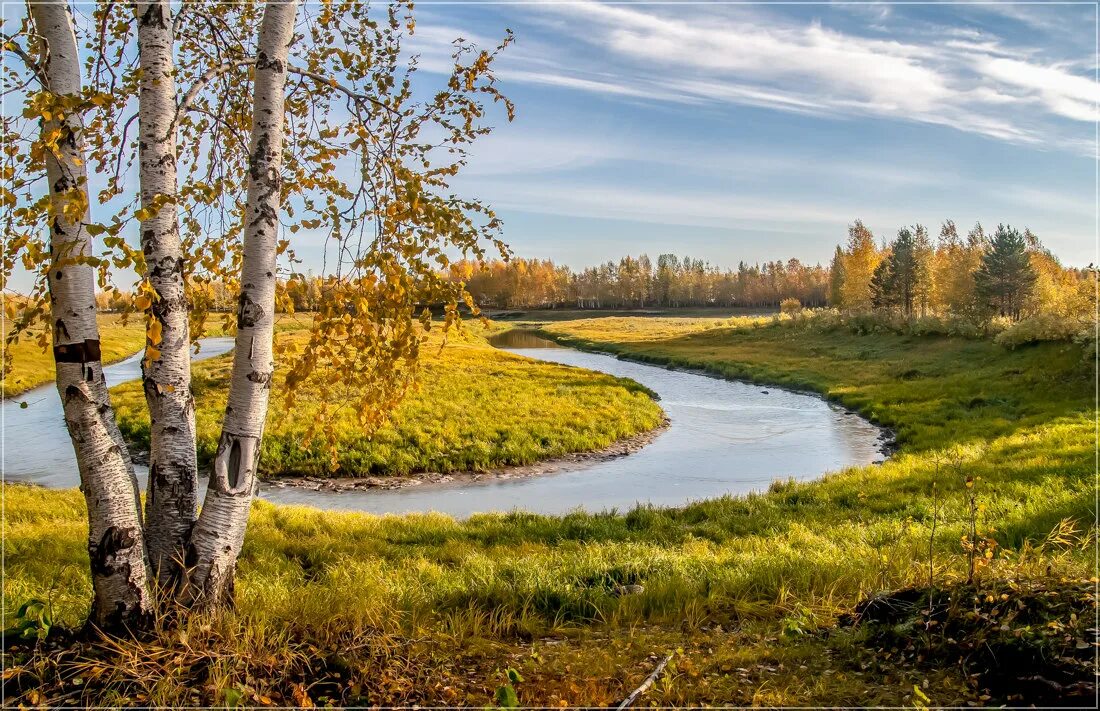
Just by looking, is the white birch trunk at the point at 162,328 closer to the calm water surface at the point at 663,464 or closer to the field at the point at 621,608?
the field at the point at 621,608

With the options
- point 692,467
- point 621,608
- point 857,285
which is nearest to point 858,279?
point 857,285

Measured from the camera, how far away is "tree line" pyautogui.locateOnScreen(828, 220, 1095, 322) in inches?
2490

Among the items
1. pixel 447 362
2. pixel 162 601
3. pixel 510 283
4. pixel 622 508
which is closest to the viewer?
pixel 162 601

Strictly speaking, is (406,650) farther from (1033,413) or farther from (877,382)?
(877,382)

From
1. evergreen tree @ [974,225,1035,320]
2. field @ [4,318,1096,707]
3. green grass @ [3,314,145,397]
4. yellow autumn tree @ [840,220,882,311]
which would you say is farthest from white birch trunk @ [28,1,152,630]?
yellow autumn tree @ [840,220,882,311]

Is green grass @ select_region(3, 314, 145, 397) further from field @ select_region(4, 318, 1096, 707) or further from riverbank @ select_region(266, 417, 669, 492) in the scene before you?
field @ select_region(4, 318, 1096, 707)

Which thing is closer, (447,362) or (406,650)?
(406,650)

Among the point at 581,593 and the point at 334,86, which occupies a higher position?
the point at 334,86

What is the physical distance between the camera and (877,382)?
38031 millimetres

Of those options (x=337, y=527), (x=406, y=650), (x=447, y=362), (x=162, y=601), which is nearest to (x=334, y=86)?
(x=162, y=601)

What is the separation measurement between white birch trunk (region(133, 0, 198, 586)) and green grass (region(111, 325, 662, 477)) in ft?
30.9

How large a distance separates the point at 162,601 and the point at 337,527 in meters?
7.98

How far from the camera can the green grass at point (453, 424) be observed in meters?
20.6

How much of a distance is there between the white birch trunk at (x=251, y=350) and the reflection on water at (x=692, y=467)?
36.6 ft
